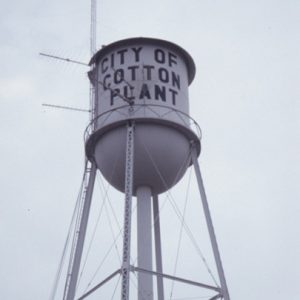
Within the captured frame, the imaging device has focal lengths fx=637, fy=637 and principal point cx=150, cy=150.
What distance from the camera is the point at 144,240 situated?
1416 cm

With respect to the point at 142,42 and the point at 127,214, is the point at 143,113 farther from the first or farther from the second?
the point at 127,214

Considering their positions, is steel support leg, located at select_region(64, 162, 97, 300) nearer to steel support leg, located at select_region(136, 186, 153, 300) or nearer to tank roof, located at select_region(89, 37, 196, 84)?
steel support leg, located at select_region(136, 186, 153, 300)

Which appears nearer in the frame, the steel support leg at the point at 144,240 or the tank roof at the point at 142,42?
the steel support leg at the point at 144,240

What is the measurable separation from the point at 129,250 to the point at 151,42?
521cm

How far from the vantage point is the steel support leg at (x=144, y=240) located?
1362cm

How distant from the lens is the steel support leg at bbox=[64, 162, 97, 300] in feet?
43.8

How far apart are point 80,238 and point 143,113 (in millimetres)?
3059

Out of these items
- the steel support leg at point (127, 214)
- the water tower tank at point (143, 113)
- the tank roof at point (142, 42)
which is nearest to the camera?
the steel support leg at point (127, 214)

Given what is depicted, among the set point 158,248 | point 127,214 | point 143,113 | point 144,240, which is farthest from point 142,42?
point 158,248

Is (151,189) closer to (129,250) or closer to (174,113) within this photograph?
(174,113)

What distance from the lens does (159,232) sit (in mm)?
15703

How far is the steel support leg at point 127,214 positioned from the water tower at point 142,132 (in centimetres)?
2

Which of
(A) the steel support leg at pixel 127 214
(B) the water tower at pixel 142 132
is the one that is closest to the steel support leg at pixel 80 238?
Result: (B) the water tower at pixel 142 132

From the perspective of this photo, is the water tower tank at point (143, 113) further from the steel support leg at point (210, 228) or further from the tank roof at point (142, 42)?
the steel support leg at point (210, 228)
